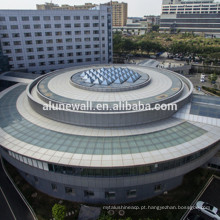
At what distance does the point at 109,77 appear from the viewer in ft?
143

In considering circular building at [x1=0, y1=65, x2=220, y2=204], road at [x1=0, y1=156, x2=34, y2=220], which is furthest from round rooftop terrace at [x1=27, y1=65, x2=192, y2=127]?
road at [x1=0, y1=156, x2=34, y2=220]

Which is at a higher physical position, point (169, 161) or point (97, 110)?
point (97, 110)

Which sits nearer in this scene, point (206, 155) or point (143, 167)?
point (143, 167)

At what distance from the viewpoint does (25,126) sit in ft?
108

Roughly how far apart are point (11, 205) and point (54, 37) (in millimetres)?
65828

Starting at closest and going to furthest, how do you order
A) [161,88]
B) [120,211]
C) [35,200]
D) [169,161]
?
[169,161] < [120,211] < [35,200] < [161,88]

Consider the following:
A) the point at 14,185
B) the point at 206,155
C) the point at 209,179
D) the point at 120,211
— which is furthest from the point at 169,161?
the point at 14,185

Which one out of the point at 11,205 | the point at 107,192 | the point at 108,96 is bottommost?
the point at 11,205

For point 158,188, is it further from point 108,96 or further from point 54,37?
point 54,37

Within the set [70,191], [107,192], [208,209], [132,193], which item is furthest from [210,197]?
[70,191]

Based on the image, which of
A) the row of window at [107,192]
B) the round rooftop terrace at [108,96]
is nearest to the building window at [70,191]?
the row of window at [107,192]

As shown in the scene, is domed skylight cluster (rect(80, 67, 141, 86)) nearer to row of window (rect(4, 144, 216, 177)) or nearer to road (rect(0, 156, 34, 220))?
row of window (rect(4, 144, 216, 177))

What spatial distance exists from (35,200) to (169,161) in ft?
74.3

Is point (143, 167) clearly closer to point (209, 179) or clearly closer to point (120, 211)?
point (120, 211)
